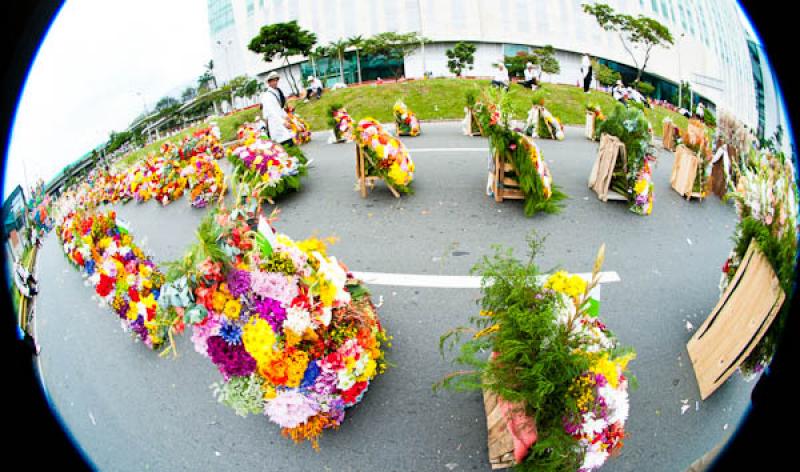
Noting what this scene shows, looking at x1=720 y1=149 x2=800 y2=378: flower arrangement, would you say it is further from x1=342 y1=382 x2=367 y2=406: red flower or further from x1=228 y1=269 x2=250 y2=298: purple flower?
x1=228 y1=269 x2=250 y2=298: purple flower

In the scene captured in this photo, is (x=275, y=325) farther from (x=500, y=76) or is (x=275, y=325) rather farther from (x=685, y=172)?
(x=685, y=172)

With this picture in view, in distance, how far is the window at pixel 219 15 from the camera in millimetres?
2195

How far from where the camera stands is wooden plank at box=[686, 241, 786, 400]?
180 cm

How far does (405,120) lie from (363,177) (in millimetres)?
1048

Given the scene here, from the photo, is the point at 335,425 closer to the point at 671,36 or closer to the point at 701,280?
the point at 701,280

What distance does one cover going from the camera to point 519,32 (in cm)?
227

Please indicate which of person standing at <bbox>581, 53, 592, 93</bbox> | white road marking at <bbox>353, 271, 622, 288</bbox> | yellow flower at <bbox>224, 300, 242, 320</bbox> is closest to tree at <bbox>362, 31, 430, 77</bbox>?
person standing at <bbox>581, 53, 592, 93</bbox>

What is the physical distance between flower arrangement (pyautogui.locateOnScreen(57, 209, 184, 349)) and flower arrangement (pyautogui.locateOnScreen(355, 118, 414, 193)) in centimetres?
263

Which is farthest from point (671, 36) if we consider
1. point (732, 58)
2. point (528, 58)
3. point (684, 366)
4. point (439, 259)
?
point (439, 259)

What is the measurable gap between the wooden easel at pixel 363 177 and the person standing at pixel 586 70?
2609mm

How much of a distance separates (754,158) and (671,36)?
732 mm

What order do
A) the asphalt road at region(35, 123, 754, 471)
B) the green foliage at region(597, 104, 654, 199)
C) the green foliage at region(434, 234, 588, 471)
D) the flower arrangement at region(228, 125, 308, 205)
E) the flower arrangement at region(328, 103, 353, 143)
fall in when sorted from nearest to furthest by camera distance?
the green foliage at region(434, 234, 588, 471) < the asphalt road at region(35, 123, 754, 471) < the green foliage at region(597, 104, 654, 199) < the flower arrangement at region(328, 103, 353, 143) < the flower arrangement at region(228, 125, 308, 205)

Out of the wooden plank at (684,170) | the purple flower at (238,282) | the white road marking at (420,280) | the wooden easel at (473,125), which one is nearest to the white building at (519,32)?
the wooden plank at (684,170)

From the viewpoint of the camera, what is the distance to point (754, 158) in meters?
1.75
